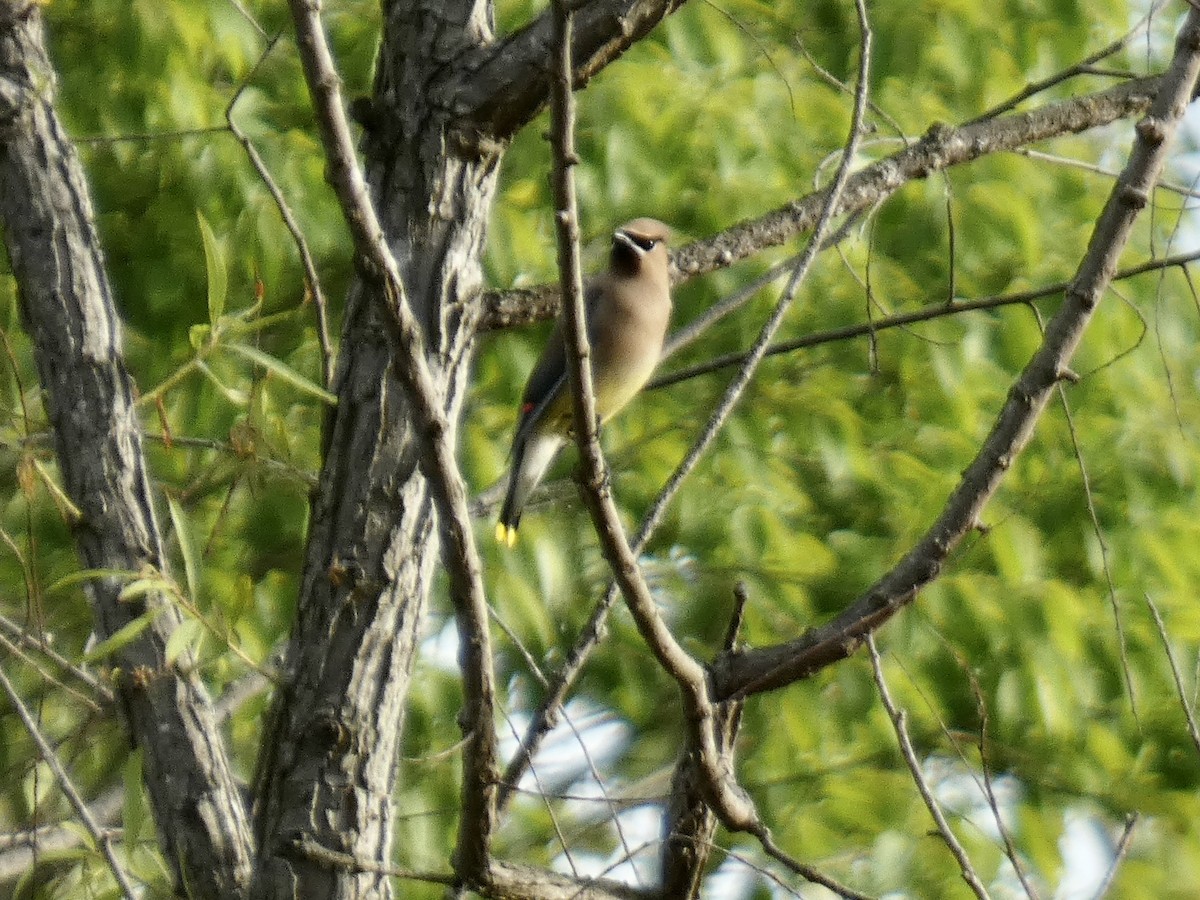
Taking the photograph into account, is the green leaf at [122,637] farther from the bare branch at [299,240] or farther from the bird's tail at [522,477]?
the bird's tail at [522,477]

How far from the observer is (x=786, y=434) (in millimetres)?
5301

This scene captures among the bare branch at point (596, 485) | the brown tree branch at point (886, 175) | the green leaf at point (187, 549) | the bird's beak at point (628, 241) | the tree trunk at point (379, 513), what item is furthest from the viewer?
the bird's beak at point (628, 241)

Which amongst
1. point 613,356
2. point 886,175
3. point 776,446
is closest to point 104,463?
point 886,175

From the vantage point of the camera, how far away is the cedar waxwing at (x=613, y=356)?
460cm

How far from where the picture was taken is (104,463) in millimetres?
2803

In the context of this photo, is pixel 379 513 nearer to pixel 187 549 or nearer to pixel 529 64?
pixel 187 549

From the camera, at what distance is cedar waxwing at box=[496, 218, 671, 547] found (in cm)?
460

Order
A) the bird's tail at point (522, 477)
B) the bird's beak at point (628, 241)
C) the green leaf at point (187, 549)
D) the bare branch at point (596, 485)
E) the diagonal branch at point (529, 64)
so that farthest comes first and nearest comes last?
the bird's beak at point (628, 241)
the bird's tail at point (522, 477)
the diagonal branch at point (529, 64)
the green leaf at point (187, 549)
the bare branch at point (596, 485)

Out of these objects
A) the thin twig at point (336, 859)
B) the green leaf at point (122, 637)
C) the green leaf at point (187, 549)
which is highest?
the green leaf at point (187, 549)

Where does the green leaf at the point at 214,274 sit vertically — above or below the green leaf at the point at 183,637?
above

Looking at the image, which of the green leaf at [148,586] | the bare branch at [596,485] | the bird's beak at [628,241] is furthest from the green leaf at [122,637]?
the bird's beak at [628,241]

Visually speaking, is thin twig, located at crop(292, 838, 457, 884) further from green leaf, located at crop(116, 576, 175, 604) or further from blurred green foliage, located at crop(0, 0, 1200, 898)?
blurred green foliage, located at crop(0, 0, 1200, 898)

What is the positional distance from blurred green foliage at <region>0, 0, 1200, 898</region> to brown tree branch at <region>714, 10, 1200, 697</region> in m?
1.81

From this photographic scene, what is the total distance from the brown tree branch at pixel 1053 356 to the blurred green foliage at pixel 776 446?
5.95 ft
